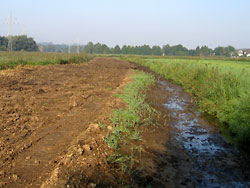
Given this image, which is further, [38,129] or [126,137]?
[38,129]

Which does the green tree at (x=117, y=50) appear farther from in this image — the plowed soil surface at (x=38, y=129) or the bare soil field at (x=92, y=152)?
the bare soil field at (x=92, y=152)

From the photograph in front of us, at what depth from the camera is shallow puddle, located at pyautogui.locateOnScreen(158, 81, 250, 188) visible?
4.34 metres

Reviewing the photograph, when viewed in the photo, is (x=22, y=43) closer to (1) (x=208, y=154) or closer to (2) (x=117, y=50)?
(1) (x=208, y=154)

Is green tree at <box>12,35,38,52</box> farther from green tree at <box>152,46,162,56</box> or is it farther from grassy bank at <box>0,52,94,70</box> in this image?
green tree at <box>152,46,162,56</box>

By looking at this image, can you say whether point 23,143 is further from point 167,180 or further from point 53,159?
point 167,180

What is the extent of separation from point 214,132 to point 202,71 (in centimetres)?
925

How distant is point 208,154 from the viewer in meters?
5.46

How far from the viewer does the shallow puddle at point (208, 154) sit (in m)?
4.34

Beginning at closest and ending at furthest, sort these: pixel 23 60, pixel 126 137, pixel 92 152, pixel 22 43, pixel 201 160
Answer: pixel 92 152 → pixel 201 160 → pixel 126 137 → pixel 23 60 → pixel 22 43

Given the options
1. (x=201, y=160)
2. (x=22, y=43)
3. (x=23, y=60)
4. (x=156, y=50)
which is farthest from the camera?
(x=156, y=50)

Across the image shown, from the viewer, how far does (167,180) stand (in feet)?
13.6

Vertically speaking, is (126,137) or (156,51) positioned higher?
(156,51)

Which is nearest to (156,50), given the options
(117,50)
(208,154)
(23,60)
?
(117,50)

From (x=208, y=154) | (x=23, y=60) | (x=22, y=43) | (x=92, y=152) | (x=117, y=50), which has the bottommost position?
(x=208, y=154)
